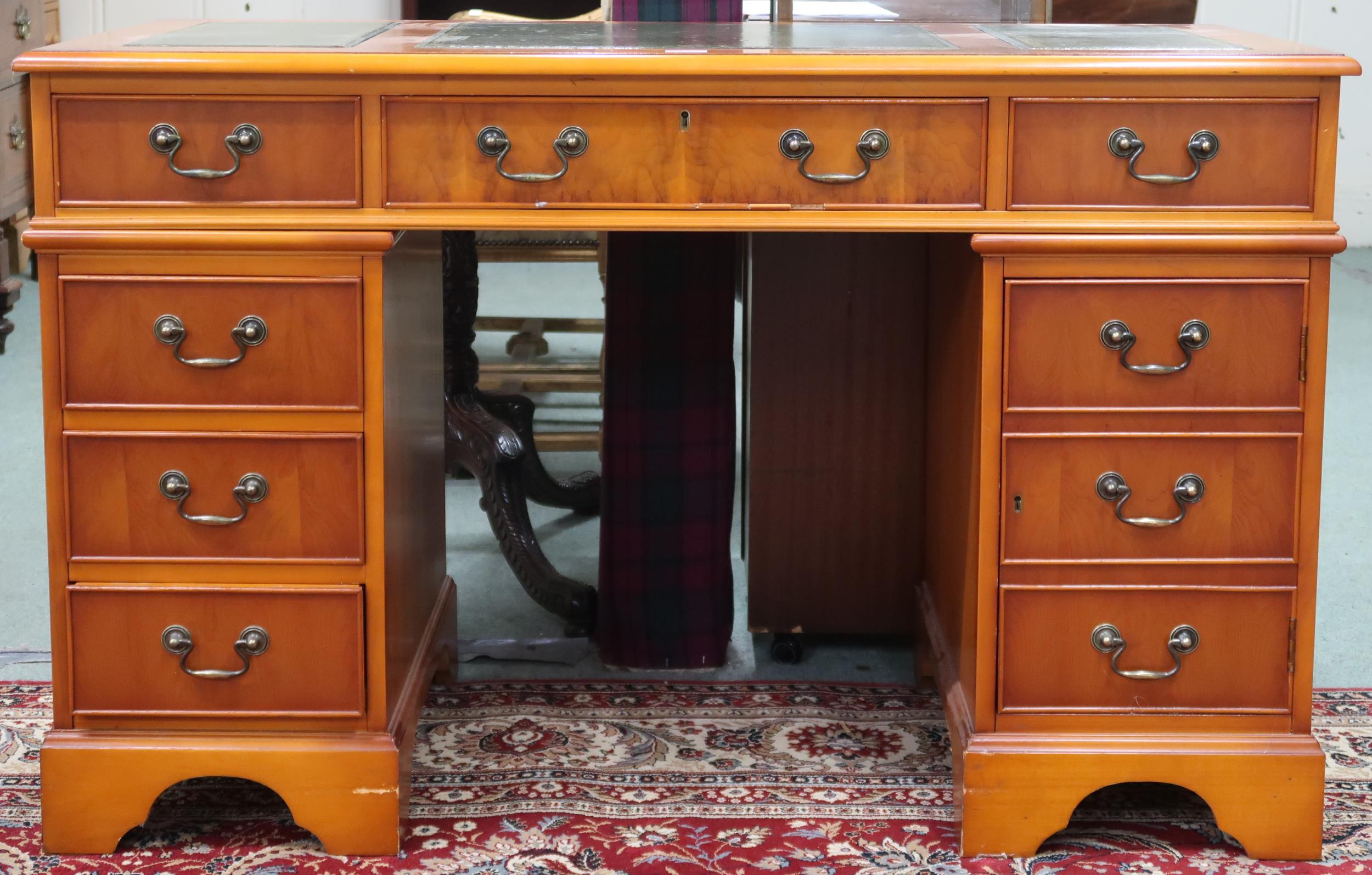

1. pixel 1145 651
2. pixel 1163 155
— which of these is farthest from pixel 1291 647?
pixel 1163 155

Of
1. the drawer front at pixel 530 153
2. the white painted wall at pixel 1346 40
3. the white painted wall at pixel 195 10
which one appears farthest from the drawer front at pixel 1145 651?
the white painted wall at pixel 1346 40

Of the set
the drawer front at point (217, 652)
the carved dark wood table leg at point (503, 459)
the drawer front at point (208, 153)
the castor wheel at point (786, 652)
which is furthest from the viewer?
the carved dark wood table leg at point (503, 459)

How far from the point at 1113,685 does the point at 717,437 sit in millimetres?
671

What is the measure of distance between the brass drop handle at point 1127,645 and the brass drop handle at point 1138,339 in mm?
272

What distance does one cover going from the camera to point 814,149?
59.3 inches

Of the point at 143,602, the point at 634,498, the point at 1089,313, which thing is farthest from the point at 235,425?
the point at 1089,313

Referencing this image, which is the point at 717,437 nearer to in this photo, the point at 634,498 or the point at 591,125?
the point at 634,498

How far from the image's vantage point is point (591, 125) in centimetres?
150

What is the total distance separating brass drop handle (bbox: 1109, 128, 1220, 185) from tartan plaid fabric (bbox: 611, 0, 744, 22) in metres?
0.75

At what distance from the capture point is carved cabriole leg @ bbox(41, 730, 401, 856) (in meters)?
1.62

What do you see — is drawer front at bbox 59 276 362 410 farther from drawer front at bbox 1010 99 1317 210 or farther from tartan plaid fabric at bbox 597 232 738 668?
drawer front at bbox 1010 99 1317 210

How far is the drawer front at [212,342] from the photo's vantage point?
154cm

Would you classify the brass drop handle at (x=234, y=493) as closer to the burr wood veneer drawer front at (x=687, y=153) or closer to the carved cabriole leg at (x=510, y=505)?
the burr wood veneer drawer front at (x=687, y=153)

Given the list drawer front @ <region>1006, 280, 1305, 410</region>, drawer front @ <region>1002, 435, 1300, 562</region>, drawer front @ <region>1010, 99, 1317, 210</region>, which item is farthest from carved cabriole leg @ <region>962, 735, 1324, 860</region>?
drawer front @ <region>1010, 99, 1317, 210</region>
